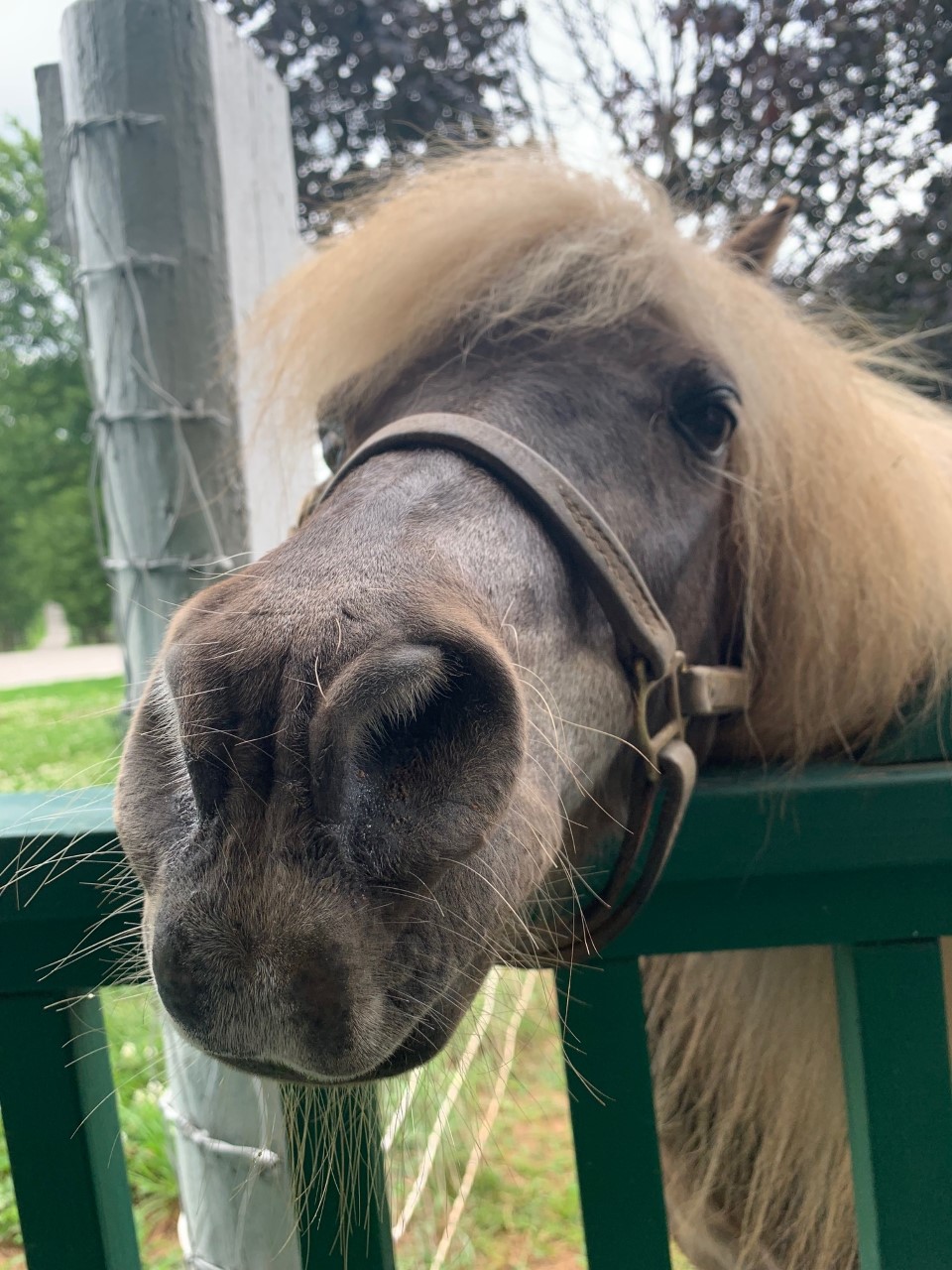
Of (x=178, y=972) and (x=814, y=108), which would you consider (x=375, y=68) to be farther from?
(x=178, y=972)

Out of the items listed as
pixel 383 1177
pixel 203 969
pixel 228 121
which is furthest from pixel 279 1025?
pixel 228 121

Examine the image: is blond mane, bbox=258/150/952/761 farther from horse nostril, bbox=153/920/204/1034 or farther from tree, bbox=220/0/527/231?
tree, bbox=220/0/527/231

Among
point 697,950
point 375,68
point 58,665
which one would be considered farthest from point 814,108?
point 58,665

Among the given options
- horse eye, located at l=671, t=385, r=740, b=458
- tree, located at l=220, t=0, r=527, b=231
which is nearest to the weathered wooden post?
horse eye, located at l=671, t=385, r=740, b=458

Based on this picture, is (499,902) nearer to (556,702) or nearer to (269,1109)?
(556,702)

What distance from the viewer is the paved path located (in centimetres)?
680

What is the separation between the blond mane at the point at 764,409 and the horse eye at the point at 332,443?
9 cm

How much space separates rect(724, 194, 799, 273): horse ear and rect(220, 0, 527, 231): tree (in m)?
2.91

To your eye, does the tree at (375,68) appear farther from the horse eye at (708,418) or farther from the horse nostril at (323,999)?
the horse nostril at (323,999)

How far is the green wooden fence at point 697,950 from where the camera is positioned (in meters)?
0.84

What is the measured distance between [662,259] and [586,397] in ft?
0.97

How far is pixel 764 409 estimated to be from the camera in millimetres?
1321

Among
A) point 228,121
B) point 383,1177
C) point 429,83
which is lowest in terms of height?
point 383,1177

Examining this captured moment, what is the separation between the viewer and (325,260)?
59.8 inches
